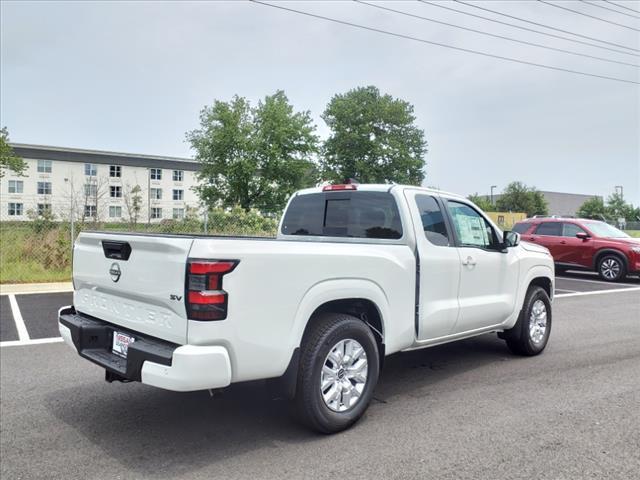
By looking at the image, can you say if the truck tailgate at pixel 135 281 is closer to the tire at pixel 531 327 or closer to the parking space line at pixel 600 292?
the tire at pixel 531 327

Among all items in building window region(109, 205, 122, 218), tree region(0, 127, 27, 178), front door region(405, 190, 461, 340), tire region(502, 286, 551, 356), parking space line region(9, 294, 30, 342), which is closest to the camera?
front door region(405, 190, 461, 340)

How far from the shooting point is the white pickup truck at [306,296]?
3.12m

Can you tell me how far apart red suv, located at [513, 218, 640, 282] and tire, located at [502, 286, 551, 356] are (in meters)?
9.66

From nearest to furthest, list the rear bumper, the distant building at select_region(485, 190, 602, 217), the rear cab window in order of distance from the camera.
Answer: the rear bumper < the rear cab window < the distant building at select_region(485, 190, 602, 217)

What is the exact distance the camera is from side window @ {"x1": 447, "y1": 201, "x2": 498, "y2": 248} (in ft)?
16.8

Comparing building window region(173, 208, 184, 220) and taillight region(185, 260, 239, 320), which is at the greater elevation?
building window region(173, 208, 184, 220)

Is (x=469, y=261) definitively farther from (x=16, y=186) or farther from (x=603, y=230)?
(x=16, y=186)

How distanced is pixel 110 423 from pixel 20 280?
31.4 feet

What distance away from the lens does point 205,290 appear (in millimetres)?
3066

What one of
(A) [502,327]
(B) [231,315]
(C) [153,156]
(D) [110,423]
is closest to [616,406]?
(A) [502,327]

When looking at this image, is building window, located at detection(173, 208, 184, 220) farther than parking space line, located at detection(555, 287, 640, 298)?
Yes

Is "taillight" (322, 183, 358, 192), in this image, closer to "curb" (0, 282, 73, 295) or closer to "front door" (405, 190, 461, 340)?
"front door" (405, 190, 461, 340)

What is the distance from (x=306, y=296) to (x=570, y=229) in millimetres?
13914

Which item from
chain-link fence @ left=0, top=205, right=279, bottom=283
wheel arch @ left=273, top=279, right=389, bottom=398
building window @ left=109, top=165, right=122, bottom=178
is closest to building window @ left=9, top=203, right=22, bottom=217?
chain-link fence @ left=0, top=205, right=279, bottom=283
